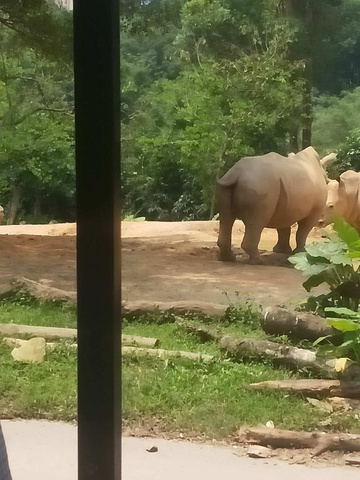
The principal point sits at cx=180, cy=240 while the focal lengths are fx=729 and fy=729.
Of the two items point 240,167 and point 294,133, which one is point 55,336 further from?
point 294,133

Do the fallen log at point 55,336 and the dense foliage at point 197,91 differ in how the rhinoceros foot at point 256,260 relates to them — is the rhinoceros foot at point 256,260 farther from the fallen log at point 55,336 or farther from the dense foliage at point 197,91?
the fallen log at point 55,336

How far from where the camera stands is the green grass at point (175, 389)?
1.61 meters

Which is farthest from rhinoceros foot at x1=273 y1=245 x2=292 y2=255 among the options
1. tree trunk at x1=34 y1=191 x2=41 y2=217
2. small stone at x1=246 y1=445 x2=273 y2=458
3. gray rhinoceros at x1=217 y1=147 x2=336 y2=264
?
tree trunk at x1=34 y1=191 x2=41 y2=217

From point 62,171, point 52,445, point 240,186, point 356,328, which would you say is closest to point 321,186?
point 240,186

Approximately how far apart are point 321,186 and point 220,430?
0.61 m

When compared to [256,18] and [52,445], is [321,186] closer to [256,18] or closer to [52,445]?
[256,18]

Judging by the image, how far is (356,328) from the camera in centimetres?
162

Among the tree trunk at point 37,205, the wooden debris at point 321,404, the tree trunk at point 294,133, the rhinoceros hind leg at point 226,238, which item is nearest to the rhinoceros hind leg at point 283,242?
the rhinoceros hind leg at point 226,238

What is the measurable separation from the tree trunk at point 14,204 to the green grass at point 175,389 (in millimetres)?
217

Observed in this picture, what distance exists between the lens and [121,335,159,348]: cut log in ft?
5.56

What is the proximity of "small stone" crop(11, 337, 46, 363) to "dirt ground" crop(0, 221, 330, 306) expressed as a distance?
A: 0.48 ft

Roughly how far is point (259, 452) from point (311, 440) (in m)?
0.11

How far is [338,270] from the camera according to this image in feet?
5.46

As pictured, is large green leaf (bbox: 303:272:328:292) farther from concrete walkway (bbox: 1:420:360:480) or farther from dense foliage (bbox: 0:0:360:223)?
concrete walkway (bbox: 1:420:360:480)
